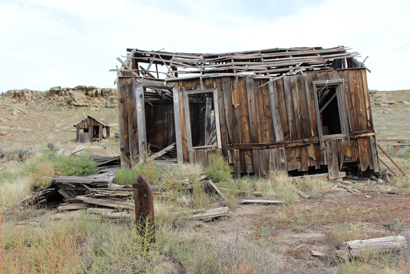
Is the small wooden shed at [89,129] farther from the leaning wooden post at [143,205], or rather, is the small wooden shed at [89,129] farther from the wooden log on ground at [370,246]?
the wooden log on ground at [370,246]

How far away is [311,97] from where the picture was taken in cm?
829

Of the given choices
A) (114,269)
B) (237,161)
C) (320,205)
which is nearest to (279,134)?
(237,161)

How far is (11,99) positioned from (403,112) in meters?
57.9

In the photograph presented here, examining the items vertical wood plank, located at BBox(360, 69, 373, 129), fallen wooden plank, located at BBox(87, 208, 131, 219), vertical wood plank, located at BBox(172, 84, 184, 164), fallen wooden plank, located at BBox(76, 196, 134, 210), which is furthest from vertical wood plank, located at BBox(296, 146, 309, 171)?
fallen wooden plank, located at BBox(87, 208, 131, 219)

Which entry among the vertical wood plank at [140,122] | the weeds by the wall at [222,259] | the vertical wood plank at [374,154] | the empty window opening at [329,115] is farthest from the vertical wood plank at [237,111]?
the weeds by the wall at [222,259]

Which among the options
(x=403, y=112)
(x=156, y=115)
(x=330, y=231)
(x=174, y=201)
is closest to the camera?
(x=330, y=231)

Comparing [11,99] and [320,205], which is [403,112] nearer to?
[320,205]

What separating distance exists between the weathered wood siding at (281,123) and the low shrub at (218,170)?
0.53 meters

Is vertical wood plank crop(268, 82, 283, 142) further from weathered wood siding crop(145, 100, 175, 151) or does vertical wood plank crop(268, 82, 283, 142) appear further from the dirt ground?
weathered wood siding crop(145, 100, 175, 151)

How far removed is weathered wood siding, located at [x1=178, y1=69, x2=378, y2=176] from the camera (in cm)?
810

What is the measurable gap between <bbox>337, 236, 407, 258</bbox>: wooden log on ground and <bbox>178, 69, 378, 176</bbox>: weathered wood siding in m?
4.74

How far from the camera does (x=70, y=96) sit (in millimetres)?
39844

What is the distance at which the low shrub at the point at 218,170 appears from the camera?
7015 mm

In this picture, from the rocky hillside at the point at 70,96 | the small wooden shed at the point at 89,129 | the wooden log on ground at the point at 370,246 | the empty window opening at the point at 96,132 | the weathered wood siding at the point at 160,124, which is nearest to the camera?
the wooden log on ground at the point at 370,246
